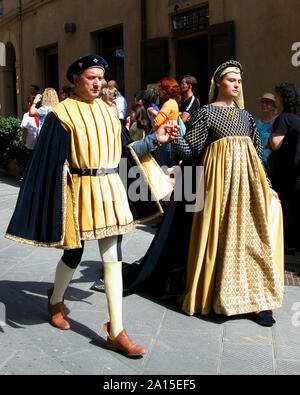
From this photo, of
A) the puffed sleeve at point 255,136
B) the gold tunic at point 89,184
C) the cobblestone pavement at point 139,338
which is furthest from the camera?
the puffed sleeve at point 255,136

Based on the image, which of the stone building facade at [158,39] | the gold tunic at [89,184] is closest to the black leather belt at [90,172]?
the gold tunic at [89,184]

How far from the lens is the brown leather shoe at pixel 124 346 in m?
3.30

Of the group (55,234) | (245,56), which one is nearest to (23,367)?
(55,234)

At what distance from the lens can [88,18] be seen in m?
13.4

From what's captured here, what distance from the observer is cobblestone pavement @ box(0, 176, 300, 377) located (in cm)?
320

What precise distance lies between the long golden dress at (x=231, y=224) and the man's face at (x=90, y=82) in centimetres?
81

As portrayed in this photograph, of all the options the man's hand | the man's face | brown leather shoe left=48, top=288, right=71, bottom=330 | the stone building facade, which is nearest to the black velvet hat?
the man's face

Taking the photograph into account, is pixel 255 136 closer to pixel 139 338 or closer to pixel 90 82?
pixel 90 82

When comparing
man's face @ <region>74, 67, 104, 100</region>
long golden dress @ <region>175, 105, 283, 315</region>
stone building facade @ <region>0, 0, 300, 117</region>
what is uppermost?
stone building facade @ <region>0, 0, 300, 117</region>

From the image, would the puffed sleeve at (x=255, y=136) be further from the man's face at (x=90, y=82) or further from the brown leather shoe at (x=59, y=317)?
the brown leather shoe at (x=59, y=317)

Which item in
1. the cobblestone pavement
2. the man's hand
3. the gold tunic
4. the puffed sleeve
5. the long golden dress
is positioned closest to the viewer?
the cobblestone pavement

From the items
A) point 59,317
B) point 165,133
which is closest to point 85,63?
point 165,133

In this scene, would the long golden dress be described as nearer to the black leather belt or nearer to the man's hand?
the man's hand

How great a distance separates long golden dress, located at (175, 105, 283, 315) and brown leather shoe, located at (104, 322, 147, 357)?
0.77 meters
